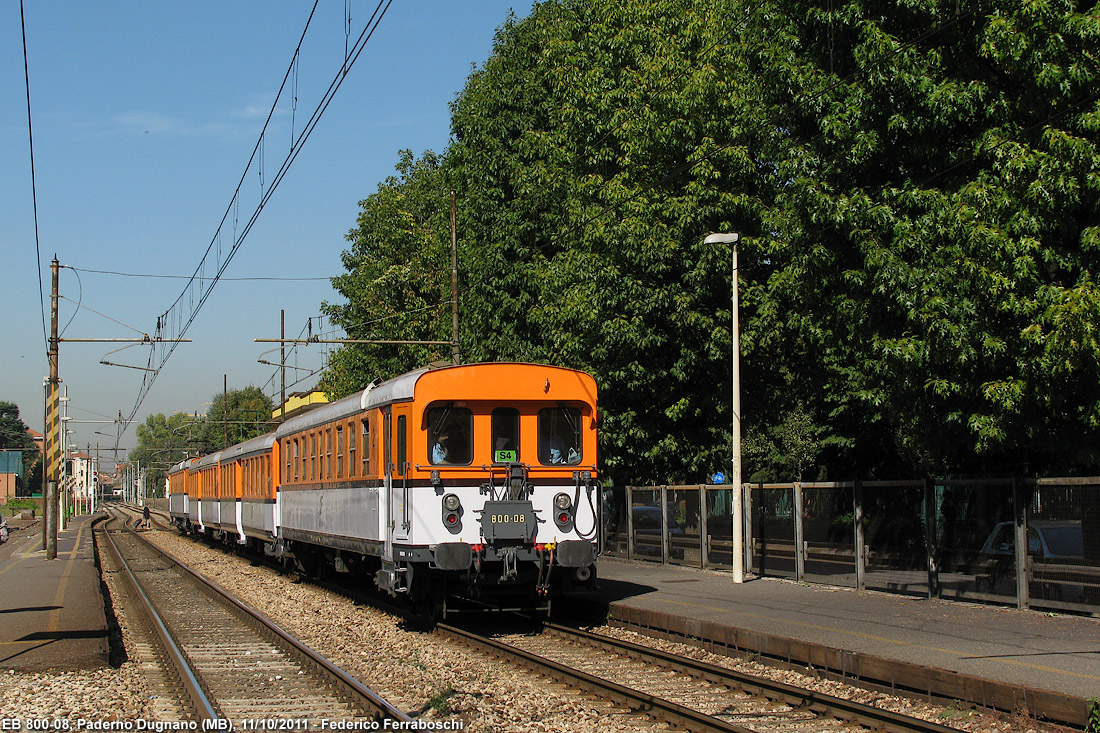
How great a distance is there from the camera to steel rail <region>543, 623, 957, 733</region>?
819 cm

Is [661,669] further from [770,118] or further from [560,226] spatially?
[560,226]

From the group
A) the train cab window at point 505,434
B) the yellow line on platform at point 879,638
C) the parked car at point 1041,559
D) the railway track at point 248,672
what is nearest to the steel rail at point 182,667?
the railway track at point 248,672

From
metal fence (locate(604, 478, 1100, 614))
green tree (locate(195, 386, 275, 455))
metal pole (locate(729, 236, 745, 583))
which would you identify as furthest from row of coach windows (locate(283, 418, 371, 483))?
green tree (locate(195, 386, 275, 455))

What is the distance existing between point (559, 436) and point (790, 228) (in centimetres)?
520

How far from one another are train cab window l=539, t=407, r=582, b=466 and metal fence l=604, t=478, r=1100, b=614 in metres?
5.36

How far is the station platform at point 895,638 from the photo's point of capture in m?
8.95

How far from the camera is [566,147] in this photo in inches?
1066

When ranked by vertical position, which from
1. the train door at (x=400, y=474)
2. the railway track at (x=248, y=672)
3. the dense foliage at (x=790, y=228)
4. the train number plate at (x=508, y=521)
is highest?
the dense foliage at (x=790, y=228)

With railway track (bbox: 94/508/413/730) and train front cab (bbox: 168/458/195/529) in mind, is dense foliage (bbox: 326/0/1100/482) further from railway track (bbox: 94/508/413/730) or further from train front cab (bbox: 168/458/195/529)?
train front cab (bbox: 168/458/195/529)

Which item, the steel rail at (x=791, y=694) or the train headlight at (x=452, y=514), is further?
the train headlight at (x=452, y=514)

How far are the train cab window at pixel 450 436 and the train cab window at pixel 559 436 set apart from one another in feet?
3.31

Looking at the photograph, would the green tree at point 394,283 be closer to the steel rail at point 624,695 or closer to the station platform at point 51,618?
→ the station platform at point 51,618

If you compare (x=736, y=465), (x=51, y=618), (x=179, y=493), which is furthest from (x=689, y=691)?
(x=179, y=493)

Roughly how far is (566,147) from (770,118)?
1001 centimetres
